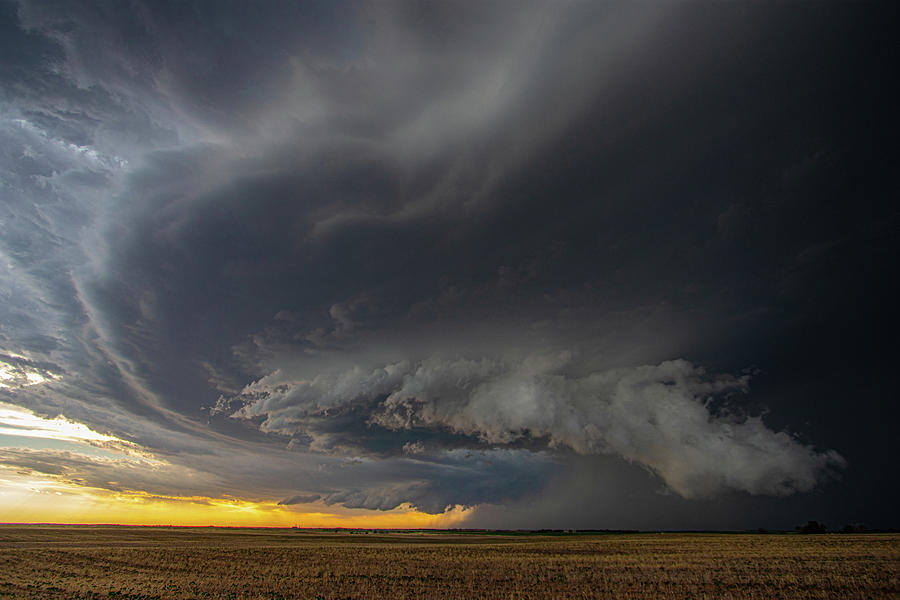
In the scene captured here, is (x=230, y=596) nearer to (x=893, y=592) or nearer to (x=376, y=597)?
(x=376, y=597)

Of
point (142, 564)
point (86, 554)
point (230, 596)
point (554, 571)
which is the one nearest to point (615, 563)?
point (554, 571)

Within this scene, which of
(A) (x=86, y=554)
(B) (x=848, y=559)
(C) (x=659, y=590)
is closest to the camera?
(C) (x=659, y=590)

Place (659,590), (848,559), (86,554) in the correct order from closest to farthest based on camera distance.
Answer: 1. (659,590)
2. (848,559)
3. (86,554)

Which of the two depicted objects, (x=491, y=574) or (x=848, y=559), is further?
(x=848, y=559)

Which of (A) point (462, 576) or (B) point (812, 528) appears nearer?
(A) point (462, 576)

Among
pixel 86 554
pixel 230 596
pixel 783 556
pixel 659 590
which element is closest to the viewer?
pixel 230 596

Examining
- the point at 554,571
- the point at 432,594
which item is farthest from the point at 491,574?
the point at 432,594

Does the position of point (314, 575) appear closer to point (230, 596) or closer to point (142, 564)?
point (230, 596)

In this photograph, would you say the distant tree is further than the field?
Yes

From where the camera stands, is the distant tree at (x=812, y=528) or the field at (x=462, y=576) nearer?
the field at (x=462, y=576)

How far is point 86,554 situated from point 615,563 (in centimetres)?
5721

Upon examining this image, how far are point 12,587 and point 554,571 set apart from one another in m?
38.0

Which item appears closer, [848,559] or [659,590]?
[659,590]

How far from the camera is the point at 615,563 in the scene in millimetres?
39938
